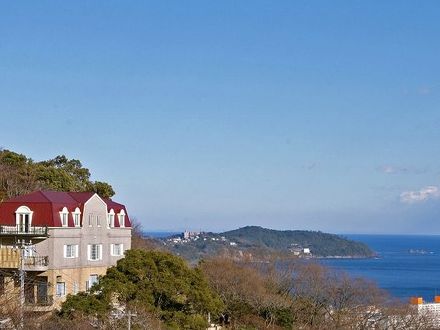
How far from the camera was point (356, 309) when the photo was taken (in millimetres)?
39344

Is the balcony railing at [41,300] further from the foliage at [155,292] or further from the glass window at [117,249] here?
the glass window at [117,249]

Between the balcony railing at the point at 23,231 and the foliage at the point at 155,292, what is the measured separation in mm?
5067

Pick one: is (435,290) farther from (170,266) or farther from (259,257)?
(170,266)

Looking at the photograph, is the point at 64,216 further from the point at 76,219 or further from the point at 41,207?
the point at 41,207

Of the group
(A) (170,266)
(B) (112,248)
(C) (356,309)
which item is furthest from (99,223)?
(C) (356,309)

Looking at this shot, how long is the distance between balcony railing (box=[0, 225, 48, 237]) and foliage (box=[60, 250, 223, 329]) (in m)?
5.07

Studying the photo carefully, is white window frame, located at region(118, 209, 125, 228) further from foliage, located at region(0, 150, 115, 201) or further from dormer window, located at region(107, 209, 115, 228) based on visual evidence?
foliage, located at region(0, 150, 115, 201)

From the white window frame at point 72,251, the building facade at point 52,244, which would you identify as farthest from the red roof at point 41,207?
the white window frame at point 72,251

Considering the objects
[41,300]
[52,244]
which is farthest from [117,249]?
[41,300]

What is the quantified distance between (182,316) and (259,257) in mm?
23940

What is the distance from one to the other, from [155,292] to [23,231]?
7.21 metres

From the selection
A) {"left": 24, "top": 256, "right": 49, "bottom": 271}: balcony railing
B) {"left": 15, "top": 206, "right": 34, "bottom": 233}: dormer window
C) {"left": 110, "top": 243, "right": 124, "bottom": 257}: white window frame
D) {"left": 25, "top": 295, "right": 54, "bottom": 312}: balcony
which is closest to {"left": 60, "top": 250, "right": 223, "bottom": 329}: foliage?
{"left": 25, "top": 295, "right": 54, "bottom": 312}: balcony

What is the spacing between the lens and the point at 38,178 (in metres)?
43.9

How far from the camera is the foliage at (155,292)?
27.1m
